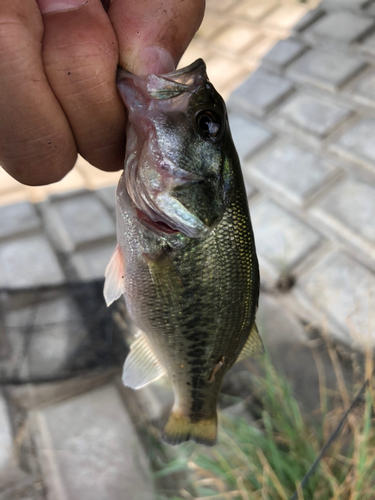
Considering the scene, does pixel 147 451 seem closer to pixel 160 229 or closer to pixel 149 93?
pixel 160 229

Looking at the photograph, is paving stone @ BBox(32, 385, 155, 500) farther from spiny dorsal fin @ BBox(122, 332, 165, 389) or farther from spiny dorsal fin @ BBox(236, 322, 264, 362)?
spiny dorsal fin @ BBox(236, 322, 264, 362)

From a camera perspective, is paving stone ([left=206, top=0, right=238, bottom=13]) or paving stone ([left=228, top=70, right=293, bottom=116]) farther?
paving stone ([left=206, top=0, right=238, bottom=13])

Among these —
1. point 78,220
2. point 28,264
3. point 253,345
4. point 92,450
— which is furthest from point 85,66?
point 78,220

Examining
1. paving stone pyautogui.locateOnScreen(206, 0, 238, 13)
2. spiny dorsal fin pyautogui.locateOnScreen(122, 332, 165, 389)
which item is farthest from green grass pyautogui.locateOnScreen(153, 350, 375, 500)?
paving stone pyautogui.locateOnScreen(206, 0, 238, 13)

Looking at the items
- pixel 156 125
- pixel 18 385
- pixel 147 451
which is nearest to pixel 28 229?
pixel 18 385

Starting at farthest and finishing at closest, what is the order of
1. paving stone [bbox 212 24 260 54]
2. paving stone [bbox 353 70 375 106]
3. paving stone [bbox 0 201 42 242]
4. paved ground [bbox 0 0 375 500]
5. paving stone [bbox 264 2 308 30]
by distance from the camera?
paving stone [bbox 212 24 260 54], paving stone [bbox 264 2 308 30], paving stone [bbox 353 70 375 106], paving stone [bbox 0 201 42 242], paved ground [bbox 0 0 375 500]

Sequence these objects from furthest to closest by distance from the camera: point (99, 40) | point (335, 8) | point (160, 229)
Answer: point (335, 8) < point (160, 229) < point (99, 40)

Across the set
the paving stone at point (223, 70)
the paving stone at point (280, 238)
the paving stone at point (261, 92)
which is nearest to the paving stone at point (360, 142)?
the paving stone at point (280, 238)
